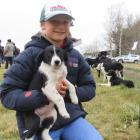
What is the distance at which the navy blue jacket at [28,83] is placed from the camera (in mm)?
4016

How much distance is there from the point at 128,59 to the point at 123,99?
66737 mm

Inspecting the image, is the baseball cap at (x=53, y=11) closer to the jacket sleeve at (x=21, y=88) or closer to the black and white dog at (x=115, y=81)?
the jacket sleeve at (x=21, y=88)

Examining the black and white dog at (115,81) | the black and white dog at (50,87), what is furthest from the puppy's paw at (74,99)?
the black and white dog at (115,81)

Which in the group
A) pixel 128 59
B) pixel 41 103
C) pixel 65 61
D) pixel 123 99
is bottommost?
pixel 128 59

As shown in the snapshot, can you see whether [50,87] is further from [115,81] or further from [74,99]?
[115,81]

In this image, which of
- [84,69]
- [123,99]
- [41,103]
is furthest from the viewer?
[123,99]

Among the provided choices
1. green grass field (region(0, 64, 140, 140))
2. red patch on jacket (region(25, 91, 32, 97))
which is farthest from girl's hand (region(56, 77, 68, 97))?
green grass field (region(0, 64, 140, 140))

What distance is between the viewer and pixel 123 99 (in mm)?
11039

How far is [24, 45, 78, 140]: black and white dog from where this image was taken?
391 centimetres

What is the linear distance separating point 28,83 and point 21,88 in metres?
0.08

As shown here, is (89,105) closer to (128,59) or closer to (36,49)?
(36,49)

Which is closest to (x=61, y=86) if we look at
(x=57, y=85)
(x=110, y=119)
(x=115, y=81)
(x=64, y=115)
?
(x=57, y=85)

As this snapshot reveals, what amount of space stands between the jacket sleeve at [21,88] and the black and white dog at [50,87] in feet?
0.28

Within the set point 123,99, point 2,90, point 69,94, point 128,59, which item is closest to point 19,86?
point 2,90
